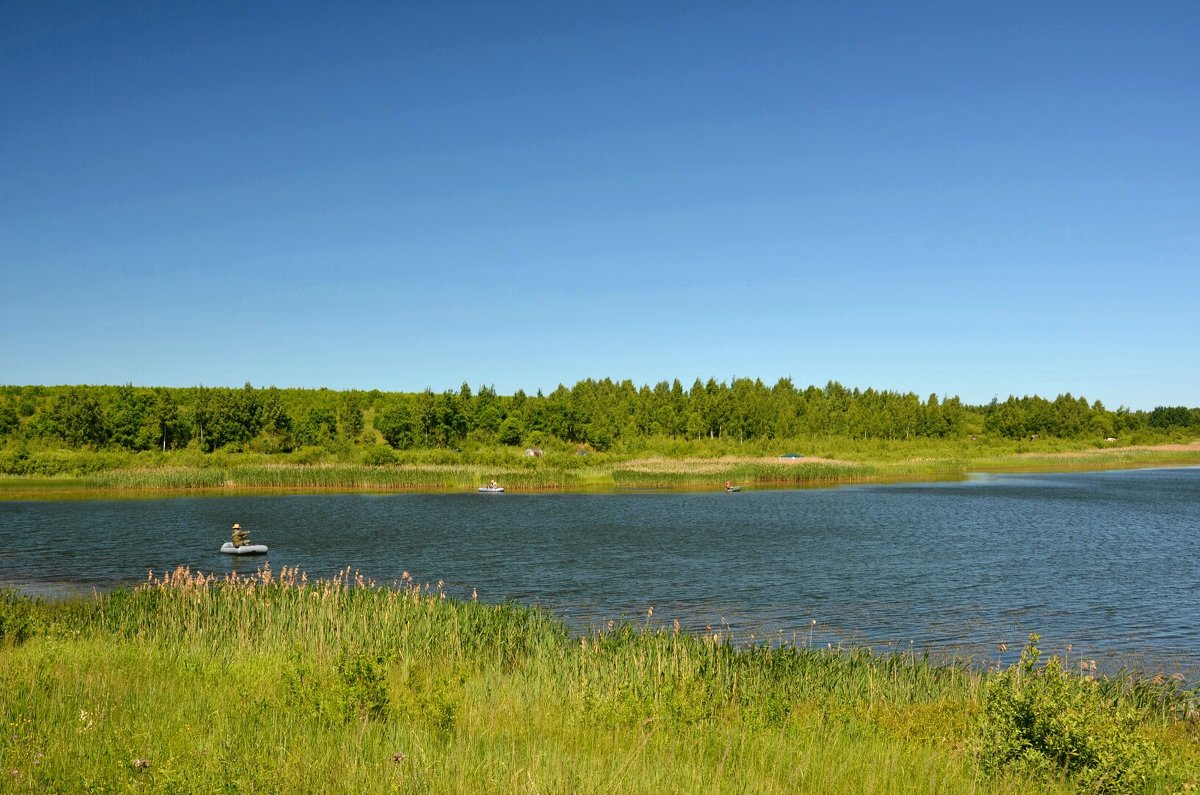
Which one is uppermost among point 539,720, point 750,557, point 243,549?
point 539,720

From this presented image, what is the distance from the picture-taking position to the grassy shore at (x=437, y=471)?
219ft

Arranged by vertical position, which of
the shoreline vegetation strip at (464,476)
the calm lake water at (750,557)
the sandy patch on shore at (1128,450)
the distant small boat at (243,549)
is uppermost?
the sandy patch on shore at (1128,450)

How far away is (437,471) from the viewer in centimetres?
7081

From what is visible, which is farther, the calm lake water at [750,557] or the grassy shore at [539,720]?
the calm lake water at [750,557]

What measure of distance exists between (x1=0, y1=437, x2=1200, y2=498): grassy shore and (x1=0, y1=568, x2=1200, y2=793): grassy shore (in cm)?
5502

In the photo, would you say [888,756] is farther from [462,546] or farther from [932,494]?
[932,494]

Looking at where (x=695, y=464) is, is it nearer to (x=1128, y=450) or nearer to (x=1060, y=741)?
(x=1060, y=741)

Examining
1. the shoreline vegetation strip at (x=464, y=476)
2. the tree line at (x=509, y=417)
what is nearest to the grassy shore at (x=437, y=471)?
the shoreline vegetation strip at (x=464, y=476)

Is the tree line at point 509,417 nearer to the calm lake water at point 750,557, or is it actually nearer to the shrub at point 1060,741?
the calm lake water at point 750,557

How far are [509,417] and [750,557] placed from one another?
250ft

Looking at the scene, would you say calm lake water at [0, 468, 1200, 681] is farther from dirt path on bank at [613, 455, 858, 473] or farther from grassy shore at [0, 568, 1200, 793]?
dirt path on bank at [613, 455, 858, 473]

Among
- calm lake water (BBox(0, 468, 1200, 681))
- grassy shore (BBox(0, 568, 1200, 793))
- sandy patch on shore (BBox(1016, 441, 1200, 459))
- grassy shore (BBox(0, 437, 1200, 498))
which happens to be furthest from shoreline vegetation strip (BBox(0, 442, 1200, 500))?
grassy shore (BBox(0, 568, 1200, 793))

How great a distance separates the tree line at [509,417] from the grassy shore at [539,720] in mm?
83697

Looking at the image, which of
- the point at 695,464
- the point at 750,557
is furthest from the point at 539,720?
the point at 695,464
